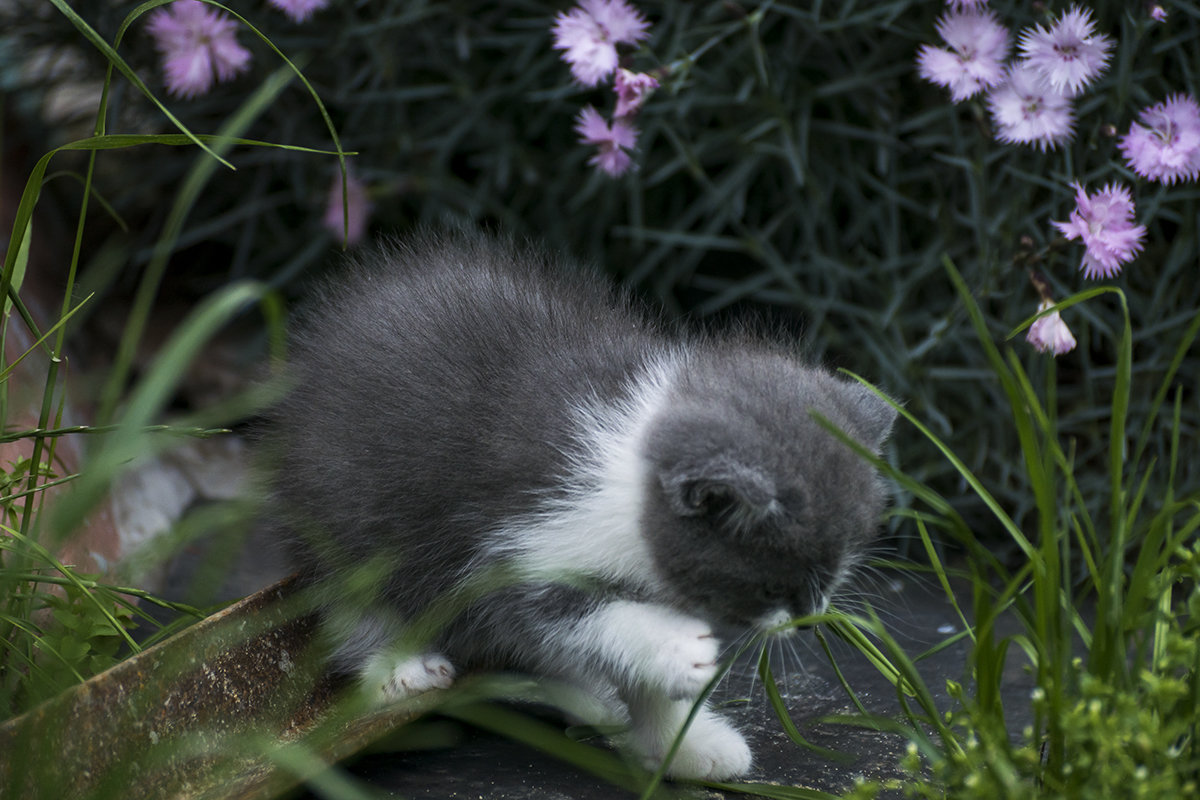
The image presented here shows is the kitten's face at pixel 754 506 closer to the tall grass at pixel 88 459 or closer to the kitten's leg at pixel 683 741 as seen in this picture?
the kitten's leg at pixel 683 741

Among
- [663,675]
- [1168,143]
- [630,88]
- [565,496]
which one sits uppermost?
[1168,143]

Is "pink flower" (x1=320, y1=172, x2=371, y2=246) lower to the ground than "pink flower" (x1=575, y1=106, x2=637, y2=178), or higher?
lower

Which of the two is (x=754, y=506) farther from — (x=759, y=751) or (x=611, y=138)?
(x=611, y=138)

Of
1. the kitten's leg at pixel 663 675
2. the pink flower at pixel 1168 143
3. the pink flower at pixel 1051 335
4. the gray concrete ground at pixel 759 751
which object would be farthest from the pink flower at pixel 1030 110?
the kitten's leg at pixel 663 675

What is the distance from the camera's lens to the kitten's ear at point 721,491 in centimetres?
152

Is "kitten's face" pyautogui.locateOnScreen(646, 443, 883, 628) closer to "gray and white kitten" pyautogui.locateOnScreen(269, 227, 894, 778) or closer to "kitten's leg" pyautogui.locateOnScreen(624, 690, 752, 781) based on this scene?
"gray and white kitten" pyautogui.locateOnScreen(269, 227, 894, 778)

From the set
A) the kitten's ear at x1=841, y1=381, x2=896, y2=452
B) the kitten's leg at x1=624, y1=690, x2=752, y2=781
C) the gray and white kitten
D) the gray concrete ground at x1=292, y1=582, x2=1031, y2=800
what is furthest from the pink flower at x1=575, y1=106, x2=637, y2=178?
the kitten's leg at x1=624, y1=690, x2=752, y2=781

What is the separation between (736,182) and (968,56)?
62 cm

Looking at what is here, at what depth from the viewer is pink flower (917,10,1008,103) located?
2.20m

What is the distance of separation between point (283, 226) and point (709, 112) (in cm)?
117

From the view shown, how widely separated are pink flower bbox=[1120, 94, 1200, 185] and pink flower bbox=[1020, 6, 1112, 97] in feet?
0.44

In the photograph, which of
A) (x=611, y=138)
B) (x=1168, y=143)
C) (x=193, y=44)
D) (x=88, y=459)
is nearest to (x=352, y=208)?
(x=193, y=44)

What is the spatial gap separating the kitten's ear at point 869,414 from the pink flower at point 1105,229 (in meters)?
0.50

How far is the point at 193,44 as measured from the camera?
8.60 ft
